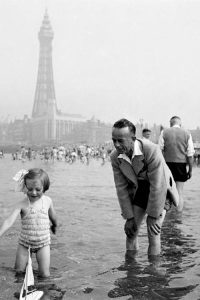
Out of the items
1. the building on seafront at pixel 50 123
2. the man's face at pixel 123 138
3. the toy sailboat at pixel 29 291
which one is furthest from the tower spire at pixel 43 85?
A: the toy sailboat at pixel 29 291

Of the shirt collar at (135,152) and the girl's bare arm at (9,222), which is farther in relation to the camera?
the shirt collar at (135,152)

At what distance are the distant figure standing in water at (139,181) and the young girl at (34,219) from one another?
2.41ft

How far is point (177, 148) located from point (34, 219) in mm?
3776

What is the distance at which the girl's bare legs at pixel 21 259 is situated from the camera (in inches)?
160

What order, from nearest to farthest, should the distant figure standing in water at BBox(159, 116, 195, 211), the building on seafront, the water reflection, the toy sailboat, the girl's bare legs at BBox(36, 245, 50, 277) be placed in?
the toy sailboat < the water reflection < the girl's bare legs at BBox(36, 245, 50, 277) < the distant figure standing in water at BBox(159, 116, 195, 211) < the building on seafront

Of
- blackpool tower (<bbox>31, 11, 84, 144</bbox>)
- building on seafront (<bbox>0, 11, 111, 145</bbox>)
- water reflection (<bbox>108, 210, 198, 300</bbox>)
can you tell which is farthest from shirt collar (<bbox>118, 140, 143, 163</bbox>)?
blackpool tower (<bbox>31, 11, 84, 144</bbox>)

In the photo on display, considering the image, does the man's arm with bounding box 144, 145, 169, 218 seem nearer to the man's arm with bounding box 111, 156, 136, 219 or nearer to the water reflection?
the man's arm with bounding box 111, 156, 136, 219

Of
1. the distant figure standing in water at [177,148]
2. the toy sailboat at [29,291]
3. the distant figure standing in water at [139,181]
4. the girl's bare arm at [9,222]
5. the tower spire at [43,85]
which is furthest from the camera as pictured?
the tower spire at [43,85]

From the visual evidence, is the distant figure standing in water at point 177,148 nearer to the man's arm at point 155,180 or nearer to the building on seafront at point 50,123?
the man's arm at point 155,180

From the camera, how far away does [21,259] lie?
160 inches

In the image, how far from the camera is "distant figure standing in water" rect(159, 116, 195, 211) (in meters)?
7.38

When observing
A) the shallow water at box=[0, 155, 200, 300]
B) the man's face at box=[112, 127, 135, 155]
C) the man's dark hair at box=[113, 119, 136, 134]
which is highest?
the man's dark hair at box=[113, 119, 136, 134]

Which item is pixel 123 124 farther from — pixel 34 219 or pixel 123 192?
pixel 34 219

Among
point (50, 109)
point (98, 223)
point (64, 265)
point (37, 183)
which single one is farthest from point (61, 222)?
point (50, 109)
